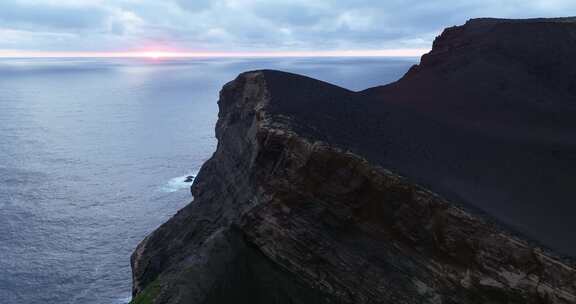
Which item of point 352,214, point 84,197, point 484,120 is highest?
point 484,120

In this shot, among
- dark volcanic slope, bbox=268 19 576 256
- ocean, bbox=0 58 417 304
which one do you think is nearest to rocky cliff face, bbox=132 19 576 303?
dark volcanic slope, bbox=268 19 576 256

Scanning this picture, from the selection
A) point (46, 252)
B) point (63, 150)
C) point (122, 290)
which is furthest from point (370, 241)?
point (63, 150)

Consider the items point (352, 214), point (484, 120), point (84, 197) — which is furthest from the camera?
point (84, 197)

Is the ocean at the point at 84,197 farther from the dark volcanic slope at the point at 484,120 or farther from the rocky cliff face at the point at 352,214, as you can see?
the dark volcanic slope at the point at 484,120

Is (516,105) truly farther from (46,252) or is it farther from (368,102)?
(46,252)

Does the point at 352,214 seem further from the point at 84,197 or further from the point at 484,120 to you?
the point at 84,197

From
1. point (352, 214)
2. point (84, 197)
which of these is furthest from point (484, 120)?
point (84, 197)

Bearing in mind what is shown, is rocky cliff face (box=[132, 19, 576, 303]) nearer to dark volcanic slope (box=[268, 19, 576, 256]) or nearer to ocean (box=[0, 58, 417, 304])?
dark volcanic slope (box=[268, 19, 576, 256])

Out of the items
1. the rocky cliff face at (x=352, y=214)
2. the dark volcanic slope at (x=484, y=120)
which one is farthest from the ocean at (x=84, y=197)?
the dark volcanic slope at (x=484, y=120)
